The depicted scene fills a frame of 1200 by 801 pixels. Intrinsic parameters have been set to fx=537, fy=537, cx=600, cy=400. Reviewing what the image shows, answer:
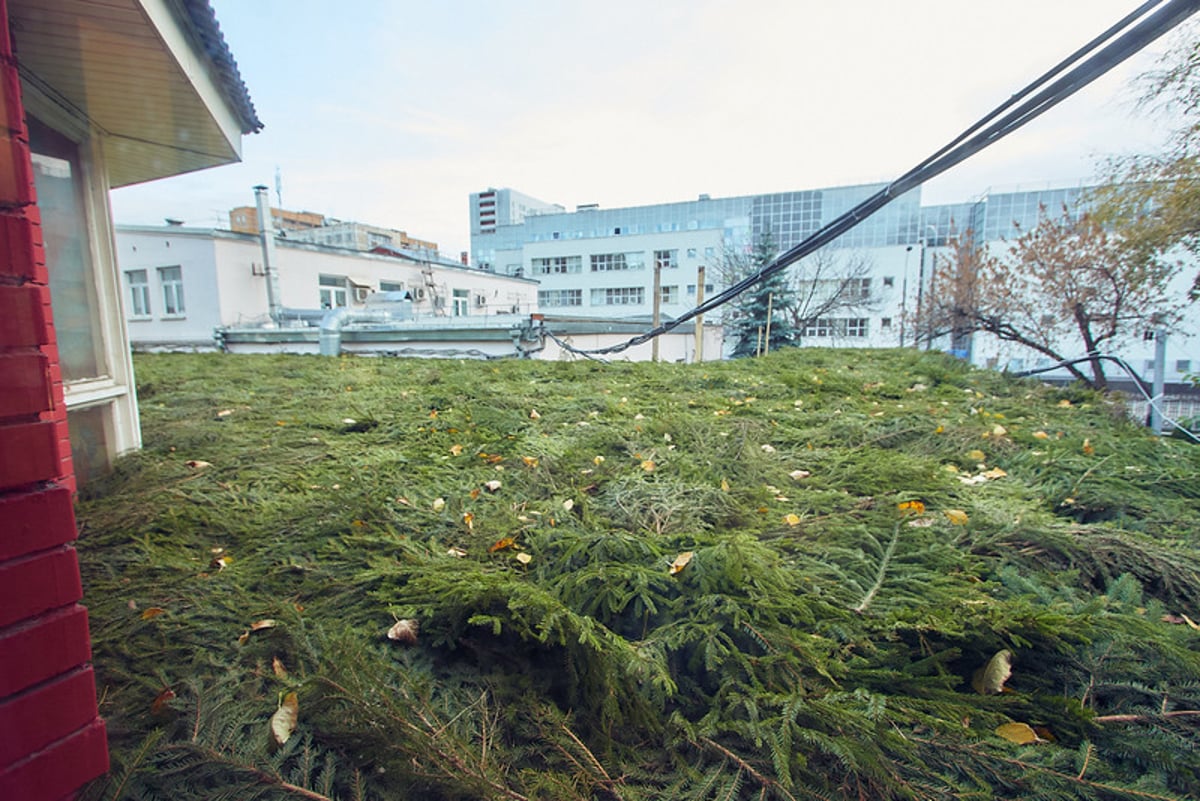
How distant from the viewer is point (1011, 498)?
2.51m

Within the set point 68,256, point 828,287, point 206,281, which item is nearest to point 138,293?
point 206,281

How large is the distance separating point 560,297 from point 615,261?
247 inches

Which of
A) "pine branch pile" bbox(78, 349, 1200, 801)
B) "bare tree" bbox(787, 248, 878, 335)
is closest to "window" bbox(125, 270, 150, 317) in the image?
"pine branch pile" bbox(78, 349, 1200, 801)

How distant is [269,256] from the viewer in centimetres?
2062

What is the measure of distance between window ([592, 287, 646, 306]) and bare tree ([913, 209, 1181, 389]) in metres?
32.5

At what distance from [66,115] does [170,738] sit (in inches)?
148

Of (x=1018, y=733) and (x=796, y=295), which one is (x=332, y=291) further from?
(x=1018, y=733)

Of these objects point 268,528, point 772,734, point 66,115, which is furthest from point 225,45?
point 772,734

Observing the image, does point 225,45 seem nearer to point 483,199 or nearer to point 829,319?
point 829,319

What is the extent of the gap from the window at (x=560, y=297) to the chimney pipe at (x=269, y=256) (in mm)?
29930

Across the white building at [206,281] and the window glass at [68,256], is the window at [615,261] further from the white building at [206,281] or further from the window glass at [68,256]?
the window glass at [68,256]

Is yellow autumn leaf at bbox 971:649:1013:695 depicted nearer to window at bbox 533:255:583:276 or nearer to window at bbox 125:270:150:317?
window at bbox 125:270:150:317

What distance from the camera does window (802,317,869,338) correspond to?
29536 mm

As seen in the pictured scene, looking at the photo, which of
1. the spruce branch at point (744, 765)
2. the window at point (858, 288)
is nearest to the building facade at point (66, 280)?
the spruce branch at point (744, 765)
